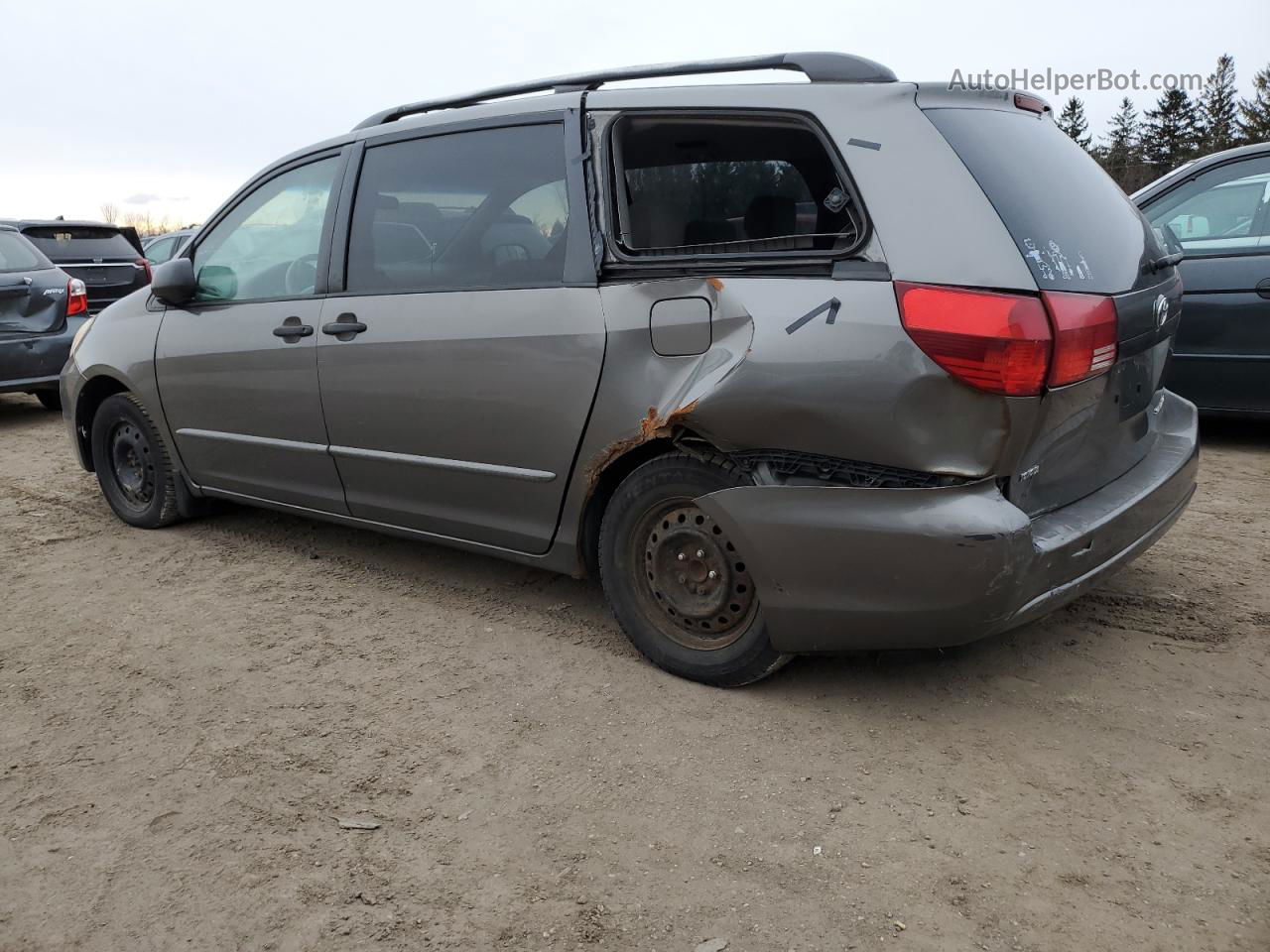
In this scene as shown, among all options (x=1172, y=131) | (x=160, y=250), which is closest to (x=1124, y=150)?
(x=1172, y=131)

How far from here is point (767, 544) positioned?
2857 millimetres

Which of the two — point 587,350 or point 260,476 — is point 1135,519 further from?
point 260,476

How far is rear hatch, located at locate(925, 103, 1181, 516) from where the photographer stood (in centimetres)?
268

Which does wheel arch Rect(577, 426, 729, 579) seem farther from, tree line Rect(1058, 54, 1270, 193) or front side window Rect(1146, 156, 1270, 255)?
tree line Rect(1058, 54, 1270, 193)

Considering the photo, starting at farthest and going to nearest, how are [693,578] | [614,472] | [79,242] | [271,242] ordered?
[79,242]
[271,242]
[614,472]
[693,578]

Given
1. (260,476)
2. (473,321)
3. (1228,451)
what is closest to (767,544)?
(473,321)

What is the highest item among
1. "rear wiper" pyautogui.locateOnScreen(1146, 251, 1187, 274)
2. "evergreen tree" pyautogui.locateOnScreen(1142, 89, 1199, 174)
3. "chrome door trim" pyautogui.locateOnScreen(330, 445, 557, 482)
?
"evergreen tree" pyautogui.locateOnScreen(1142, 89, 1199, 174)

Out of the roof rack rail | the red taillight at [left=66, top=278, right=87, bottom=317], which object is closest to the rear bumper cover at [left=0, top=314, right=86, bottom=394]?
the red taillight at [left=66, top=278, right=87, bottom=317]

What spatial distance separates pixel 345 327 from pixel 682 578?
5.21 feet

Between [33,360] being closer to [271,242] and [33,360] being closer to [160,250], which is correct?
[271,242]

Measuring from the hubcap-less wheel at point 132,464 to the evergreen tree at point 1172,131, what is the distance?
71995 millimetres

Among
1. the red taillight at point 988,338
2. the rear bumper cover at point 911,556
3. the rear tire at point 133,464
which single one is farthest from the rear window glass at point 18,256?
the red taillight at point 988,338

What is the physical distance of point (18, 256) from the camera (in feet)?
28.2

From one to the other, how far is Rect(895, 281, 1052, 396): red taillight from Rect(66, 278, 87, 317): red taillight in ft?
26.4
